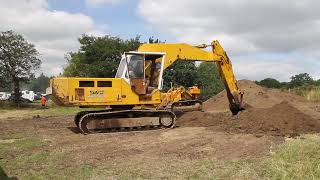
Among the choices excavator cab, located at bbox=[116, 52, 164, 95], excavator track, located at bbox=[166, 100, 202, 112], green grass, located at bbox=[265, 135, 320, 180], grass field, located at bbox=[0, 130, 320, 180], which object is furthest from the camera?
excavator track, located at bbox=[166, 100, 202, 112]

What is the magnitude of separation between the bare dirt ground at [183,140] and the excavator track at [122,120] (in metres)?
0.54

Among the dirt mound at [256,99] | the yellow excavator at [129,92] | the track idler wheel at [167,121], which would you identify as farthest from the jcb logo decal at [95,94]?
the dirt mound at [256,99]

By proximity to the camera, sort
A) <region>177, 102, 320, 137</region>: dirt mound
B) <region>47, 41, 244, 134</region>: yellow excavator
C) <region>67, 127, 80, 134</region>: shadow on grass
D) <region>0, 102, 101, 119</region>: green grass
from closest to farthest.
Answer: <region>177, 102, 320, 137</region>: dirt mound → <region>47, 41, 244, 134</region>: yellow excavator → <region>67, 127, 80, 134</region>: shadow on grass → <region>0, 102, 101, 119</region>: green grass

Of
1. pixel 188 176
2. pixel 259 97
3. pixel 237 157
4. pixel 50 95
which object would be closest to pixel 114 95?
pixel 50 95

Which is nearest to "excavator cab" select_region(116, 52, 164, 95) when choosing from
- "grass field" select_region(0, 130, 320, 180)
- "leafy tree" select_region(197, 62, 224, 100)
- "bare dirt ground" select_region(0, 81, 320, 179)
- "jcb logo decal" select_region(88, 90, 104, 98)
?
"jcb logo decal" select_region(88, 90, 104, 98)

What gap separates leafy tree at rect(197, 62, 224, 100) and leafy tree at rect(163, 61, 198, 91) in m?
2.07

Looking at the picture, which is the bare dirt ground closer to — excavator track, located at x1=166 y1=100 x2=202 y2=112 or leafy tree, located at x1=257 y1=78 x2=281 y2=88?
excavator track, located at x1=166 y1=100 x2=202 y2=112

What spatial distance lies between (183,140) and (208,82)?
4345cm

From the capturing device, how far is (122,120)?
17516 millimetres

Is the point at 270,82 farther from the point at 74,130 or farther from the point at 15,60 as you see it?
the point at 74,130

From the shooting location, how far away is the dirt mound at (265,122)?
15.5 meters

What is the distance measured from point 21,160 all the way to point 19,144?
307 centimetres

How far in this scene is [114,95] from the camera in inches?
682

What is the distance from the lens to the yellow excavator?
17.0 meters
